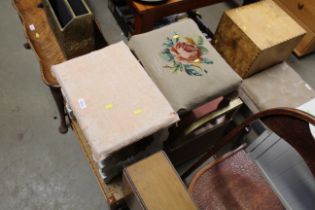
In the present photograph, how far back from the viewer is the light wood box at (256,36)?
1580 millimetres

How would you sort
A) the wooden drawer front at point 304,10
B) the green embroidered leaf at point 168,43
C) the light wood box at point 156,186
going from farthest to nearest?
the wooden drawer front at point 304,10
the green embroidered leaf at point 168,43
the light wood box at point 156,186

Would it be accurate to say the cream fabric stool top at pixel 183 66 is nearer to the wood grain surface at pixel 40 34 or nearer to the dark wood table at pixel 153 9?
the dark wood table at pixel 153 9

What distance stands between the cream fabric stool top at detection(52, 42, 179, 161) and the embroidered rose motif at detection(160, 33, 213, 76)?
0.52ft

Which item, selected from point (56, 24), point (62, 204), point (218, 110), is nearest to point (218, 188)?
point (218, 110)

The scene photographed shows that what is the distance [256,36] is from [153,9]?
0.56 metres

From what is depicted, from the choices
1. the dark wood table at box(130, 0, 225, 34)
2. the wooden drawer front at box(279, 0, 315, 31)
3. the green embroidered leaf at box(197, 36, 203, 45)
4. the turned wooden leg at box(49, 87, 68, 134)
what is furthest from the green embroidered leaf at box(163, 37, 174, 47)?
the wooden drawer front at box(279, 0, 315, 31)

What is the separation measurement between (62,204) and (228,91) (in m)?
1.01

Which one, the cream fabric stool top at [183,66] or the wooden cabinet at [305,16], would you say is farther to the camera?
the wooden cabinet at [305,16]

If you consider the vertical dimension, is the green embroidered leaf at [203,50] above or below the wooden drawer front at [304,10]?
below

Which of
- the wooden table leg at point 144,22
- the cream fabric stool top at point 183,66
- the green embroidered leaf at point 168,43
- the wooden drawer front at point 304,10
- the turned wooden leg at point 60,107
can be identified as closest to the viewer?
the cream fabric stool top at point 183,66

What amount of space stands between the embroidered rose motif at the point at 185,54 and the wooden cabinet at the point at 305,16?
127cm

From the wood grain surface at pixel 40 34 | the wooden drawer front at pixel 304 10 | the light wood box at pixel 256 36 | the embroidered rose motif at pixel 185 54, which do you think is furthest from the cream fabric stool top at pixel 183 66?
the wooden drawer front at pixel 304 10

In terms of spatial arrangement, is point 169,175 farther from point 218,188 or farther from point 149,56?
point 149,56

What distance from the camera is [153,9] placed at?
1551mm
